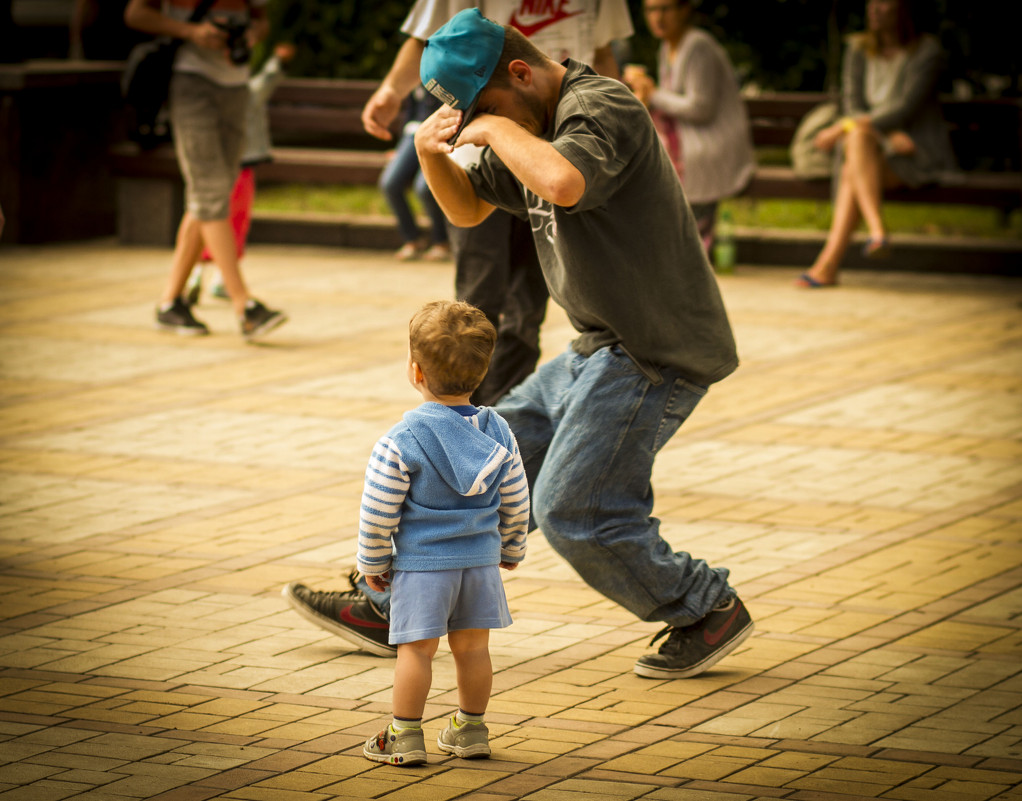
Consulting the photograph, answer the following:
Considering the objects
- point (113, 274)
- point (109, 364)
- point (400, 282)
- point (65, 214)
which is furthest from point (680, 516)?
point (65, 214)

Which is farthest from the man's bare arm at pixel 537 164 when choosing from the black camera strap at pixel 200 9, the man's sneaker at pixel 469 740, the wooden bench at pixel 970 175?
the wooden bench at pixel 970 175

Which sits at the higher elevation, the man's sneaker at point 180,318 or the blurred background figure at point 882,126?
the blurred background figure at point 882,126

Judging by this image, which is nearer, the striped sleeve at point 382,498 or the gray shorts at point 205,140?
the striped sleeve at point 382,498

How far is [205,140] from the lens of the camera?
30.2 ft

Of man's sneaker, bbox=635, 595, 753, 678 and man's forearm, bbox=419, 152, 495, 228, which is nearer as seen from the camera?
man's forearm, bbox=419, 152, 495, 228

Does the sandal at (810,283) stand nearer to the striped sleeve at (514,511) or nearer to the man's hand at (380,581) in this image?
the striped sleeve at (514,511)

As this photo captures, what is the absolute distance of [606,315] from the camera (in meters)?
4.21

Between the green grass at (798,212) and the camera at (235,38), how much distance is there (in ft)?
22.5

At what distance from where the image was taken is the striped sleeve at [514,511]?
3830mm

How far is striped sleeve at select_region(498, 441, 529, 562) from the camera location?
383 centimetres

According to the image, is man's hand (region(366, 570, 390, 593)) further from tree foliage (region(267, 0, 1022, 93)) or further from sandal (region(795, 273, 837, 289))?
tree foliage (region(267, 0, 1022, 93))

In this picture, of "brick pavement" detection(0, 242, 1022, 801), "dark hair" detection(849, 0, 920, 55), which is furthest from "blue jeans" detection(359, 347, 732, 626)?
"dark hair" detection(849, 0, 920, 55)

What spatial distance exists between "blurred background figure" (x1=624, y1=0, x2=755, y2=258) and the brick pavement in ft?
7.80

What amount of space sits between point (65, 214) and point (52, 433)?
7.32 m
